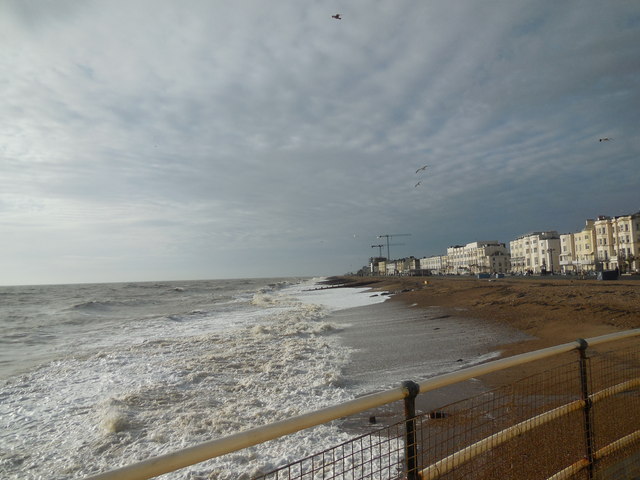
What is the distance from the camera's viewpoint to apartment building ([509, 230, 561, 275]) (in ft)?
283

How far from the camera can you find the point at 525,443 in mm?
4453

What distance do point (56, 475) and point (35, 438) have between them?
5.44ft

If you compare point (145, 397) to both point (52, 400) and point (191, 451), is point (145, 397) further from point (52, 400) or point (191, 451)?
point (191, 451)

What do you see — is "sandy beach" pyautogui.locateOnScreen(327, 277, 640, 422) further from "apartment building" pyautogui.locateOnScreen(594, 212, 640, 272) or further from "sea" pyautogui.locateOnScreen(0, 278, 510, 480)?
"apartment building" pyautogui.locateOnScreen(594, 212, 640, 272)

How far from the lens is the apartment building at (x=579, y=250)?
230 ft

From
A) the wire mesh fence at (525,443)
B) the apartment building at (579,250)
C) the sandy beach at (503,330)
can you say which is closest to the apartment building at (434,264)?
the apartment building at (579,250)

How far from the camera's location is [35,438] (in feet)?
20.7

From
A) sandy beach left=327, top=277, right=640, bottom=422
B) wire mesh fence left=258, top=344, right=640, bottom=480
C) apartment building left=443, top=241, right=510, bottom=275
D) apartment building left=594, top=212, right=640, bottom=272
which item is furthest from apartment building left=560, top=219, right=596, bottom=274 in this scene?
wire mesh fence left=258, top=344, right=640, bottom=480

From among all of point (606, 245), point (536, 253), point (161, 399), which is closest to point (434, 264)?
point (536, 253)

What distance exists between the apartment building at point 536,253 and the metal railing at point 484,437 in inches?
3247

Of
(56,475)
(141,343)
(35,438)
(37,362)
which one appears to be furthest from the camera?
(141,343)

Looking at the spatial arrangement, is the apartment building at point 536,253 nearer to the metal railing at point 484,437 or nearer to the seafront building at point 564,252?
the seafront building at point 564,252

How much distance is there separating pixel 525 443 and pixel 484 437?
16.9 inches

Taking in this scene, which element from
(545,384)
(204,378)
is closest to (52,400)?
(204,378)
